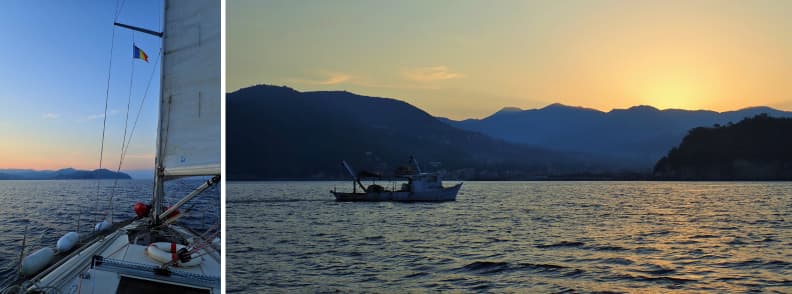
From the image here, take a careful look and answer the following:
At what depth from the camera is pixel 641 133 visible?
101ft

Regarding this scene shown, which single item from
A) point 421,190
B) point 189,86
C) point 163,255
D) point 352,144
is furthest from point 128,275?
point 352,144

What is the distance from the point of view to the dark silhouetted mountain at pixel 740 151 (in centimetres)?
1950

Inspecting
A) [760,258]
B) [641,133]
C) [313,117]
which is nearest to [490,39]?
[760,258]

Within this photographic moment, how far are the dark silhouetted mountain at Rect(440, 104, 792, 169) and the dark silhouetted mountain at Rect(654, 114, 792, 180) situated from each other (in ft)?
1.85

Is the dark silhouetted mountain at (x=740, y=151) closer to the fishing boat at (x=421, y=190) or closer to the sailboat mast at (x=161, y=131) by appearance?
the fishing boat at (x=421, y=190)

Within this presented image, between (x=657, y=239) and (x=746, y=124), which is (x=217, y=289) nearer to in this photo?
(x=657, y=239)

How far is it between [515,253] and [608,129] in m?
27.0

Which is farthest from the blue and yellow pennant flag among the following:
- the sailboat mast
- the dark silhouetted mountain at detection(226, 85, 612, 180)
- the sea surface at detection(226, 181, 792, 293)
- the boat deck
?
the dark silhouetted mountain at detection(226, 85, 612, 180)

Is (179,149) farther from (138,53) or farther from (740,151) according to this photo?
(740,151)

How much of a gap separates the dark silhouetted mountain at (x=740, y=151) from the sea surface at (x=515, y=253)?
9.30 feet

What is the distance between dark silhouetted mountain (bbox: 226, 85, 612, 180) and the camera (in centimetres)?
4297

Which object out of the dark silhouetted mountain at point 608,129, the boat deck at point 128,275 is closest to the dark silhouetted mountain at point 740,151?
the dark silhouetted mountain at point 608,129

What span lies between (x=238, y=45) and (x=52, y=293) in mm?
7553

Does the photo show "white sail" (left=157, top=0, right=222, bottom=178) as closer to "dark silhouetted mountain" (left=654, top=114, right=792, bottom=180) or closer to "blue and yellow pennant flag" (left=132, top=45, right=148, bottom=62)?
"blue and yellow pennant flag" (left=132, top=45, right=148, bottom=62)
